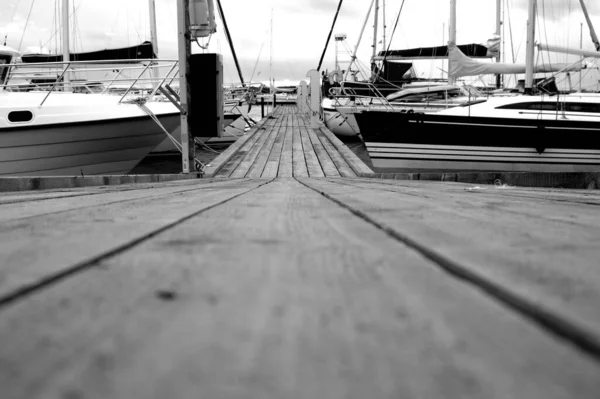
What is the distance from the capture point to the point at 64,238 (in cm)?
144

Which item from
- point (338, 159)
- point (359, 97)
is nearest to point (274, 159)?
point (338, 159)

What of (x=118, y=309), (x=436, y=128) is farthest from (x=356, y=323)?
(x=436, y=128)

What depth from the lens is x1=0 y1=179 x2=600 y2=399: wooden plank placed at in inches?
23.1

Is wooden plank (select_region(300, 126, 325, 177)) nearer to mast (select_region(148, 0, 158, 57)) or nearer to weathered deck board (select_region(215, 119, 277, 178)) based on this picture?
weathered deck board (select_region(215, 119, 277, 178))

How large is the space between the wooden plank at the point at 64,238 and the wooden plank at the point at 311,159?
7311mm

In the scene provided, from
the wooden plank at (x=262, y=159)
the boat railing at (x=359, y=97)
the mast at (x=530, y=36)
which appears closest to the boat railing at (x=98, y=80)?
the wooden plank at (x=262, y=159)

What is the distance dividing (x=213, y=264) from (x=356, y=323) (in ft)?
1.53

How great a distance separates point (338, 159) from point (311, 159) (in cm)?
60

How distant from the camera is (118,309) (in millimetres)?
834

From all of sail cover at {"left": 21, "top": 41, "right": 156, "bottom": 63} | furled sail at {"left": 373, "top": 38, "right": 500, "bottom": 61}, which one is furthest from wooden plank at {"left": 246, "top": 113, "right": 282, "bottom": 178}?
furled sail at {"left": 373, "top": 38, "right": 500, "bottom": 61}

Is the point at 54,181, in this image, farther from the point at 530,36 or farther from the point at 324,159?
the point at 530,36

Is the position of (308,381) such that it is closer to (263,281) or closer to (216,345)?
(216,345)

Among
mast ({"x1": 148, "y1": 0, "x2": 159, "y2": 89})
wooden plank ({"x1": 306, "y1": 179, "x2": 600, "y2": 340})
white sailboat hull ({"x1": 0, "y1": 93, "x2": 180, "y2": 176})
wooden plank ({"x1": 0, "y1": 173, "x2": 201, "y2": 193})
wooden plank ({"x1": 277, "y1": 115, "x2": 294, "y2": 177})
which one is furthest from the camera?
mast ({"x1": 148, "y1": 0, "x2": 159, "y2": 89})

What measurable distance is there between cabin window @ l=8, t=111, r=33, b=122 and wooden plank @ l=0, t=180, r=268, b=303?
9757mm
